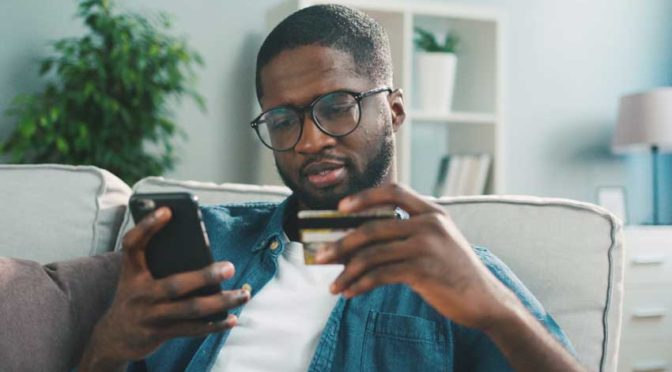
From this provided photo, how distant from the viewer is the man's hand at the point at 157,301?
0.82m

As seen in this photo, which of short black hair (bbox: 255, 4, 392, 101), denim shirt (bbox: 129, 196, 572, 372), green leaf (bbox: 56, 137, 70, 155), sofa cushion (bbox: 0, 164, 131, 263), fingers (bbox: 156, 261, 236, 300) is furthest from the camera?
green leaf (bbox: 56, 137, 70, 155)

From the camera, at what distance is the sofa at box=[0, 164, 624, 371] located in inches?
44.5

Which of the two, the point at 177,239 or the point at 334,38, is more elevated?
the point at 334,38

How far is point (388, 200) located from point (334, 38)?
1.96 ft

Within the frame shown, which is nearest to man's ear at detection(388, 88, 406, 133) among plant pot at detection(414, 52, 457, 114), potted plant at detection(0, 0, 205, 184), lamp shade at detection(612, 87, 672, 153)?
potted plant at detection(0, 0, 205, 184)

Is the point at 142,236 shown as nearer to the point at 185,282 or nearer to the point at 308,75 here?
the point at 185,282

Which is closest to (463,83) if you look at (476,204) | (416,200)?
(476,204)

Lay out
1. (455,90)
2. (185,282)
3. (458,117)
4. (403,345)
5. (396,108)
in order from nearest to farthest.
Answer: (185,282)
(403,345)
(396,108)
(458,117)
(455,90)

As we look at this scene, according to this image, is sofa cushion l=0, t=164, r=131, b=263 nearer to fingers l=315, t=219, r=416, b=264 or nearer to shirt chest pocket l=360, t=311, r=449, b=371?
shirt chest pocket l=360, t=311, r=449, b=371

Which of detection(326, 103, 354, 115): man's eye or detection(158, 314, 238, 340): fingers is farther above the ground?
detection(326, 103, 354, 115): man's eye

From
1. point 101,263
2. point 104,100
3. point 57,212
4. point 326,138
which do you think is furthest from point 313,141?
point 104,100

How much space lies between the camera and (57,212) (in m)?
1.42

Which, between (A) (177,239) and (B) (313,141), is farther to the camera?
(B) (313,141)

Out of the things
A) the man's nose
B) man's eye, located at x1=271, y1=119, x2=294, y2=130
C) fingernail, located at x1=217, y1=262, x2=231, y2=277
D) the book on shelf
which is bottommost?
the book on shelf
